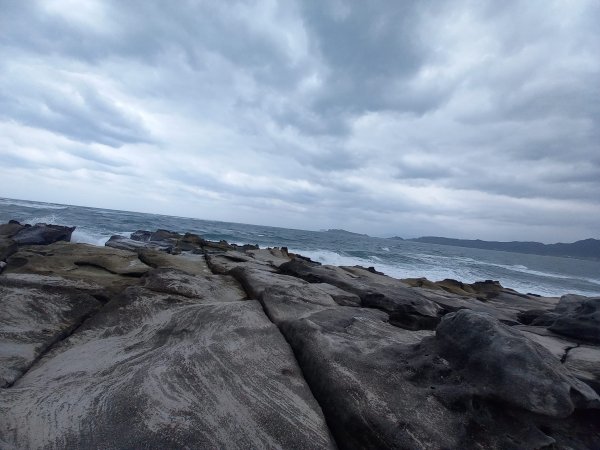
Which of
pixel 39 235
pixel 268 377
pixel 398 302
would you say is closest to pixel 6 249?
pixel 39 235

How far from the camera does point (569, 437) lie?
2.78m

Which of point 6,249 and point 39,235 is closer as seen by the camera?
point 6,249

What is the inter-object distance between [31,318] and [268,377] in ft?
11.6

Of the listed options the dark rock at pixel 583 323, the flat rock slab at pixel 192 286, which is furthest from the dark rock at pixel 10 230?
the dark rock at pixel 583 323

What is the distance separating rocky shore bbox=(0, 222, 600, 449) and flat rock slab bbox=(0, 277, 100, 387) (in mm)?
21

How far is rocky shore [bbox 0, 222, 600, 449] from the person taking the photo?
264cm

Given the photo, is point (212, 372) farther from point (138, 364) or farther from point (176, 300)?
point (176, 300)

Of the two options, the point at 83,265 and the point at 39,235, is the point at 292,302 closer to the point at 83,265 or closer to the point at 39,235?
the point at 83,265

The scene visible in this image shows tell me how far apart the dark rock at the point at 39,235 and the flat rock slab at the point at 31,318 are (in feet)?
32.4

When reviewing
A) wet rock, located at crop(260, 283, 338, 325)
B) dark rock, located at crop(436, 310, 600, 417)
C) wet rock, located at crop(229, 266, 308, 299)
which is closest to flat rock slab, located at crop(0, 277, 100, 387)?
wet rock, located at crop(229, 266, 308, 299)

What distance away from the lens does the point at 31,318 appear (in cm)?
443

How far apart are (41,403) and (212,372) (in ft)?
4.72

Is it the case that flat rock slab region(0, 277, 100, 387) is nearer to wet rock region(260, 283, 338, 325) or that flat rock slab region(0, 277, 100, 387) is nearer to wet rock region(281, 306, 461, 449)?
wet rock region(260, 283, 338, 325)

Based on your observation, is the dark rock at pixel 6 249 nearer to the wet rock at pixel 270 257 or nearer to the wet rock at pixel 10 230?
the wet rock at pixel 10 230
